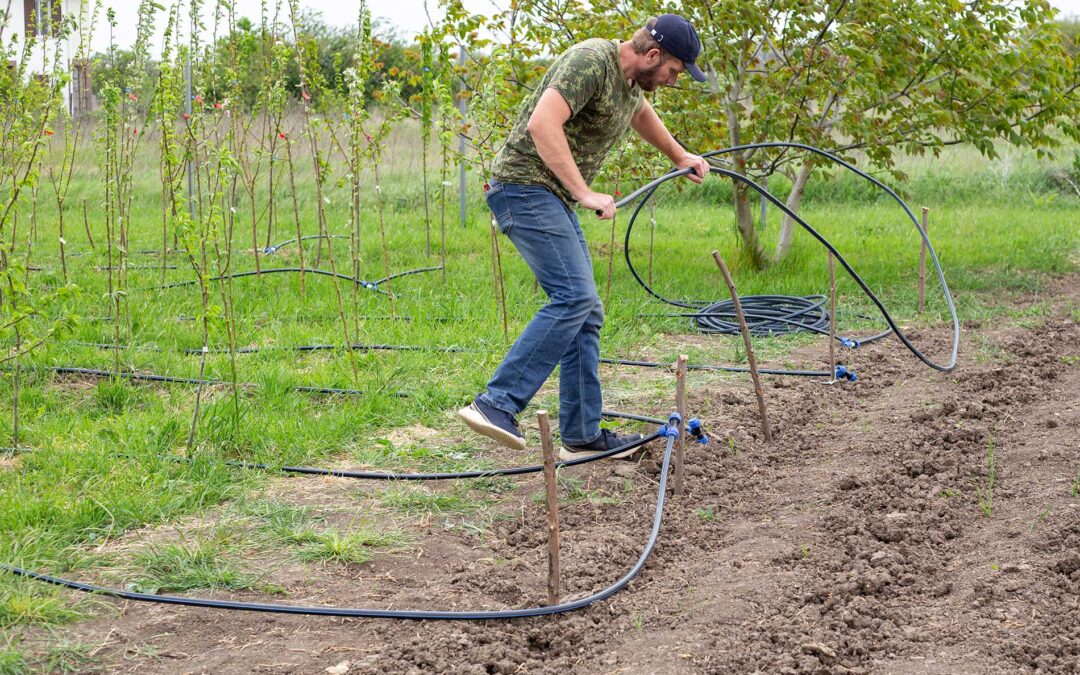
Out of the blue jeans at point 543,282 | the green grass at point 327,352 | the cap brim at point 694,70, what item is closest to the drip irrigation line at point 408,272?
the green grass at point 327,352

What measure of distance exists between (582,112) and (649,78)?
0.26m

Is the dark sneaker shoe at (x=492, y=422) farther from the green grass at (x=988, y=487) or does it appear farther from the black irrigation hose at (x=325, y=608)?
the green grass at (x=988, y=487)

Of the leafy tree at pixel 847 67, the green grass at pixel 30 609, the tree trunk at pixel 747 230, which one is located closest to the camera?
the green grass at pixel 30 609

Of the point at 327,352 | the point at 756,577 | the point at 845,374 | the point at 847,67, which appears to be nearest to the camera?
the point at 756,577

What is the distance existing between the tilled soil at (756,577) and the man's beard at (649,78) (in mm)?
1467

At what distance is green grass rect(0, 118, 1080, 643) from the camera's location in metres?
3.50

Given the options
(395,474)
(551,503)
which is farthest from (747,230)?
(551,503)

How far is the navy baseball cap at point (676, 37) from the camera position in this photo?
3461 mm

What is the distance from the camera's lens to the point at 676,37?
3.47 m

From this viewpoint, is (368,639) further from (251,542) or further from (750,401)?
(750,401)

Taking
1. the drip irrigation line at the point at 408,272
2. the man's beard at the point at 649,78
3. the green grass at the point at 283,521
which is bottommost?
the green grass at the point at 283,521

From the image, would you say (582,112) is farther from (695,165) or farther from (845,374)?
(845,374)

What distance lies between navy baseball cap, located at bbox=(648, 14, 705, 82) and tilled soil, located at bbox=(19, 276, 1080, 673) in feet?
5.13

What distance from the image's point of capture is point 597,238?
952cm
